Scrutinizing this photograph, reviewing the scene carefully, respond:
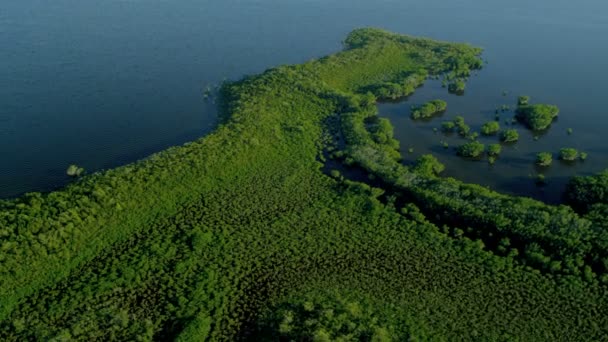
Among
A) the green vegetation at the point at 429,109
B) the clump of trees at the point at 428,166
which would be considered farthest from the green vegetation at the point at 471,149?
the green vegetation at the point at 429,109

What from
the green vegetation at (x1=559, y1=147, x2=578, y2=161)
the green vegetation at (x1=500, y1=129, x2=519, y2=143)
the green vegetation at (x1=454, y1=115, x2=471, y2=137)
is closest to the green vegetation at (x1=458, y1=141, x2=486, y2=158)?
the green vegetation at (x1=454, y1=115, x2=471, y2=137)

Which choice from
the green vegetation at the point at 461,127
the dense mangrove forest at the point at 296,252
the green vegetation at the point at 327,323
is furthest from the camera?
the green vegetation at the point at 461,127

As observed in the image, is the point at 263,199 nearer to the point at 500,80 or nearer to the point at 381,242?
the point at 381,242

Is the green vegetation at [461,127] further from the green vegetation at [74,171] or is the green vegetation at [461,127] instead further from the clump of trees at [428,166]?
the green vegetation at [74,171]

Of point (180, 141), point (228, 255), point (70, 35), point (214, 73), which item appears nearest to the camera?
point (228, 255)

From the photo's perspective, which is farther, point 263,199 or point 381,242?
point 263,199

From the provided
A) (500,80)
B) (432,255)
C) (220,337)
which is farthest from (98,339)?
(500,80)

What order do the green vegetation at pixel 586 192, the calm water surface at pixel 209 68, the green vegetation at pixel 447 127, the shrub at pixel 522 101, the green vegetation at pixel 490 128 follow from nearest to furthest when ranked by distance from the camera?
1. the green vegetation at pixel 586 192
2. the calm water surface at pixel 209 68
3. the green vegetation at pixel 490 128
4. the green vegetation at pixel 447 127
5. the shrub at pixel 522 101
